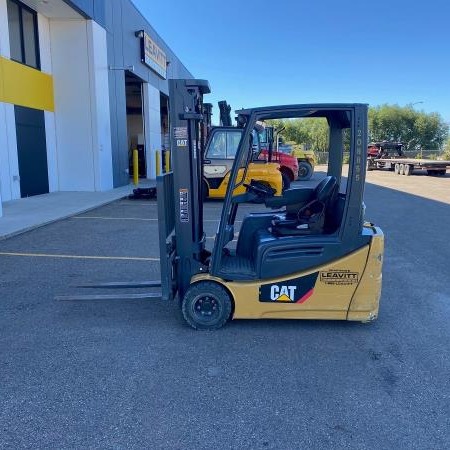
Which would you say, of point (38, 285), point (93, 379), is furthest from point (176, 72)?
point (93, 379)

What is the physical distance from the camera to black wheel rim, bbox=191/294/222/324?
13.3 feet

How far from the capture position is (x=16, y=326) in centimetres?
418

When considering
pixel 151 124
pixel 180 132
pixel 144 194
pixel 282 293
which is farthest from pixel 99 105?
pixel 282 293

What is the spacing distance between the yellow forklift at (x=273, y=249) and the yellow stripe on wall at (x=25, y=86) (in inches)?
414

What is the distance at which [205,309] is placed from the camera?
13.4ft

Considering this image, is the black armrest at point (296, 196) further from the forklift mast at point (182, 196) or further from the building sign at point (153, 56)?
the building sign at point (153, 56)

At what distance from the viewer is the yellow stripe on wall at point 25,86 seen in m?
12.4

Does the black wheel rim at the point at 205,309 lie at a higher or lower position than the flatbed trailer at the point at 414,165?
lower

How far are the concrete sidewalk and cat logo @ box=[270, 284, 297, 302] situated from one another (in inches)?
240

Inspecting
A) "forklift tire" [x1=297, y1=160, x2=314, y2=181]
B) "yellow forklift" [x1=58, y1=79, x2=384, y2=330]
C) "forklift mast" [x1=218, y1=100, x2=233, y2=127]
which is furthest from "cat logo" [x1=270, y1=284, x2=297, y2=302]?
"forklift tire" [x1=297, y1=160, x2=314, y2=181]

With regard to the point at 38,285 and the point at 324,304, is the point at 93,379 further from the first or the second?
the point at 38,285

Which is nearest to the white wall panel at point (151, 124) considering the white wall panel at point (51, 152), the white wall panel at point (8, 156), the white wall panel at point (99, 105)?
the white wall panel at point (99, 105)

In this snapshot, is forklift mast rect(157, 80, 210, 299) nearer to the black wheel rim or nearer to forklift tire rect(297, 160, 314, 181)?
the black wheel rim

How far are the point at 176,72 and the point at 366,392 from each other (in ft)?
95.3
